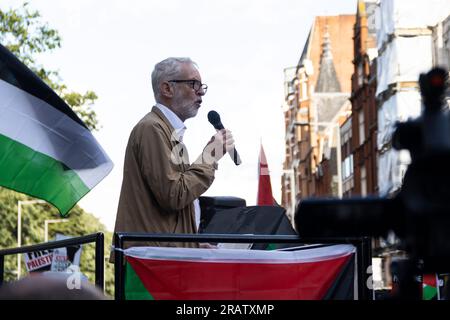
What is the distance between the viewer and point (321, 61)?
320 feet

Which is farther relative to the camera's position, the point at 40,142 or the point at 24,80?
the point at 40,142

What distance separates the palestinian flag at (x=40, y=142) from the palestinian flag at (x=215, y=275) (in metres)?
1.90

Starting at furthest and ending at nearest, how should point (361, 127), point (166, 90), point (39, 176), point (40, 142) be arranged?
1. point (361, 127)
2. point (40, 142)
3. point (39, 176)
4. point (166, 90)

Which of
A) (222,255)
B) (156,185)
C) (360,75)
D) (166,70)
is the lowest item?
(222,255)

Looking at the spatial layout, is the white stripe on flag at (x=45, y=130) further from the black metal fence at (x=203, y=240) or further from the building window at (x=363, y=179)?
the building window at (x=363, y=179)

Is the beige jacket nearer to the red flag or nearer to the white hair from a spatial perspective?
the white hair

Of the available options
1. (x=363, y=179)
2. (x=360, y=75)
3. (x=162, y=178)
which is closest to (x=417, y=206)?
(x=162, y=178)

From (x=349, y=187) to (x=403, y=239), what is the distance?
76.3 meters

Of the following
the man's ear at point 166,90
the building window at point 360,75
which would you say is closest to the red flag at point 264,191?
the man's ear at point 166,90

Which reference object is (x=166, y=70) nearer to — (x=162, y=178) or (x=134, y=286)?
(x=162, y=178)

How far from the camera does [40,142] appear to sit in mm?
7195

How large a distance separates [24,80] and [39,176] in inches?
23.4

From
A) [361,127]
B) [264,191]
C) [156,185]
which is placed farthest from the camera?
[361,127]
